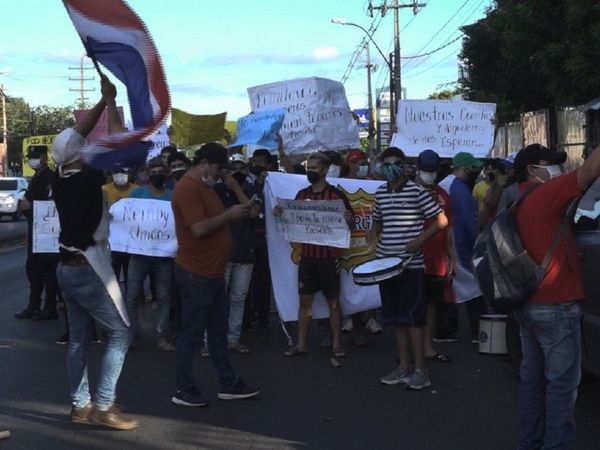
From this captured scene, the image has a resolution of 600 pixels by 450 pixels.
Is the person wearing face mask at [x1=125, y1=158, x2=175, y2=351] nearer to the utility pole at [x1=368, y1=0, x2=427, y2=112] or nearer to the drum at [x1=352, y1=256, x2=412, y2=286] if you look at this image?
the drum at [x1=352, y1=256, x2=412, y2=286]

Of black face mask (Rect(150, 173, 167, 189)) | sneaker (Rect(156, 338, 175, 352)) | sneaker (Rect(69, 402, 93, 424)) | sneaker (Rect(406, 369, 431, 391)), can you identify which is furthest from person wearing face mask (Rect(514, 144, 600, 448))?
black face mask (Rect(150, 173, 167, 189))

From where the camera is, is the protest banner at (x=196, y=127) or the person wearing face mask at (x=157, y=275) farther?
the protest banner at (x=196, y=127)

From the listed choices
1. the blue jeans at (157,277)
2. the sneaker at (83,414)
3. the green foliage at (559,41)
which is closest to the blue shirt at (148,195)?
the blue jeans at (157,277)

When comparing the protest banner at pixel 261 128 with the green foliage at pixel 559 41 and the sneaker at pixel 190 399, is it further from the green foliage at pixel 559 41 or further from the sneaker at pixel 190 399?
the green foliage at pixel 559 41

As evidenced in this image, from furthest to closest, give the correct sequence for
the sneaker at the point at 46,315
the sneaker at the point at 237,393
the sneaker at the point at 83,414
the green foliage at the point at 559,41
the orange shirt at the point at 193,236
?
the green foliage at the point at 559,41 < the sneaker at the point at 46,315 < the sneaker at the point at 237,393 < the orange shirt at the point at 193,236 < the sneaker at the point at 83,414

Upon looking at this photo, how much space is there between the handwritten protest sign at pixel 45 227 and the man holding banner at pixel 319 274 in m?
3.05

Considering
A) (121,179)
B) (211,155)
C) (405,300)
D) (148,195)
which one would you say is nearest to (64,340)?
(148,195)

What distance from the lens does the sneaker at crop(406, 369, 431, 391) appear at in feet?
20.7

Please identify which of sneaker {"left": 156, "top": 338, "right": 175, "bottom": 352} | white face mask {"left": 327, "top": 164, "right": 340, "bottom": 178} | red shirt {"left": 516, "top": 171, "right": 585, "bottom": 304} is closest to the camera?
red shirt {"left": 516, "top": 171, "right": 585, "bottom": 304}

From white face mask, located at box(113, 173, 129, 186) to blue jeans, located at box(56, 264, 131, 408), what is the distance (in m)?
3.62

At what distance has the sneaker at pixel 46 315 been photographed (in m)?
9.50

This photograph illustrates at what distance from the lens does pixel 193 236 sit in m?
5.75

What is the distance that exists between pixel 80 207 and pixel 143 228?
9.34ft

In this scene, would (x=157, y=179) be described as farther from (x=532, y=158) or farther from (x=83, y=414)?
(x=532, y=158)
